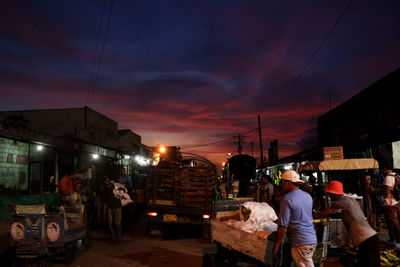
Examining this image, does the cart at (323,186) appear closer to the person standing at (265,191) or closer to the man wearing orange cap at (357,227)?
the man wearing orange cap at (357,227)

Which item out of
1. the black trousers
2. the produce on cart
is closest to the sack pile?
the produce on cart

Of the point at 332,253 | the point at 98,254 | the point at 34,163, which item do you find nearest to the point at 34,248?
the point at 98,254

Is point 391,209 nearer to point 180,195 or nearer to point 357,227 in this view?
point 357,227

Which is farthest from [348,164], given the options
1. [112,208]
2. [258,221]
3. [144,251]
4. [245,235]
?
[112,208]

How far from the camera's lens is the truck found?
10883 millimetres

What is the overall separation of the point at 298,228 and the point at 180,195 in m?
7.21

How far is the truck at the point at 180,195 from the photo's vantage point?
10883 millimetres

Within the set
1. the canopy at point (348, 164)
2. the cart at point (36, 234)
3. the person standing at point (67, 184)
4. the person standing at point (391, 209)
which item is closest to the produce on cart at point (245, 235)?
the cart at point (36, 234)

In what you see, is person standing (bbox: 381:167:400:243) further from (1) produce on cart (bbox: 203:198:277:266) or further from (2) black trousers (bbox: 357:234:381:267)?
(1) produce on cart (bbox: 203:198:277:266)

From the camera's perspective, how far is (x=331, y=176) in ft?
63.0

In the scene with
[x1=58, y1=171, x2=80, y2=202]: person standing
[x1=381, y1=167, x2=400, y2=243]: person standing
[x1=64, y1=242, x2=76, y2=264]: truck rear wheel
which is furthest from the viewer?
[x1=58, y1=171, x2=80, y2=202]: person standing

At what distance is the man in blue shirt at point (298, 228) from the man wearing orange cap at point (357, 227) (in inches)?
27.2

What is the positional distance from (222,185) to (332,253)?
28.0 ft

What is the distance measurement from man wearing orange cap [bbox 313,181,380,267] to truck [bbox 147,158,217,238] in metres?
5.51
